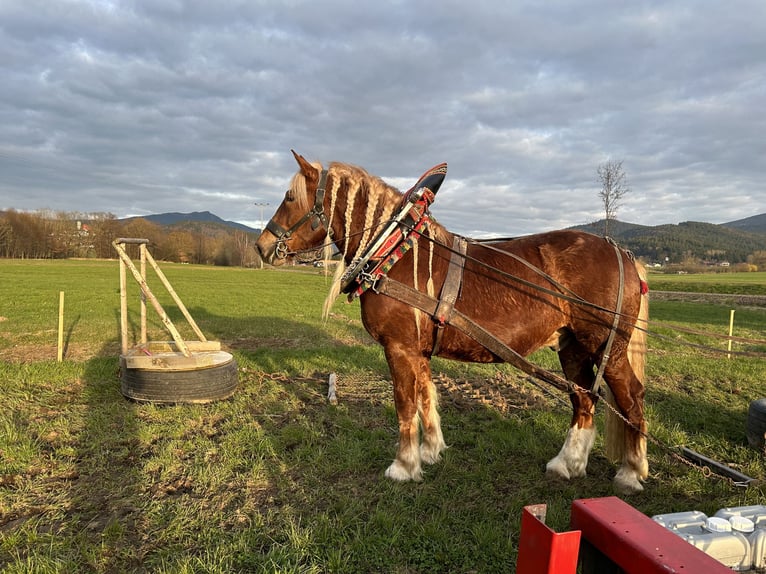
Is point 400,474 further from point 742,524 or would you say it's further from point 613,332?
point 742,524

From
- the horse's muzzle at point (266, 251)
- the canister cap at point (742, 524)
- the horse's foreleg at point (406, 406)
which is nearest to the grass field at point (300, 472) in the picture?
the horse's foreleg at point (406, 406)

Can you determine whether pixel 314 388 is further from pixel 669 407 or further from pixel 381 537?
pixel 669 407

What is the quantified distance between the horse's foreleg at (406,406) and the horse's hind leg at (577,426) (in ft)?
4.30

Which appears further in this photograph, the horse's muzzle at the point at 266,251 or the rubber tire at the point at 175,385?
the rubber tire at the point at 175,385

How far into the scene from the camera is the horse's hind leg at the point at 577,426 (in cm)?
402

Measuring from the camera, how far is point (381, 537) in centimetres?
302

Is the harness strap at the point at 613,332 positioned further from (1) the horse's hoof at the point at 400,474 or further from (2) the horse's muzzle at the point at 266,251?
(2) the horse's muzzle at the point at 266,251

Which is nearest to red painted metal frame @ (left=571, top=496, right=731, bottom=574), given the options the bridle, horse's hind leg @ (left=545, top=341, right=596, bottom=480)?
horse's hind leg @ (left=545, top=341, right=596, bottom=480)

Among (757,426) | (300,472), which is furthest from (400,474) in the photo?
(757,426)

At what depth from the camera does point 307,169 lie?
12.8 feet

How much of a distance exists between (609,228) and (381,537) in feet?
81.2

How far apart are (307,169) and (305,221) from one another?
47cm

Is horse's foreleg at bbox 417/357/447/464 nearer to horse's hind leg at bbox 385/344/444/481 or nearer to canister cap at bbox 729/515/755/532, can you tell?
horse's hind leg at bbox 385/344/444/481

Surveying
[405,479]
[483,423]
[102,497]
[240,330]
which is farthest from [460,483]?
[240,330]
